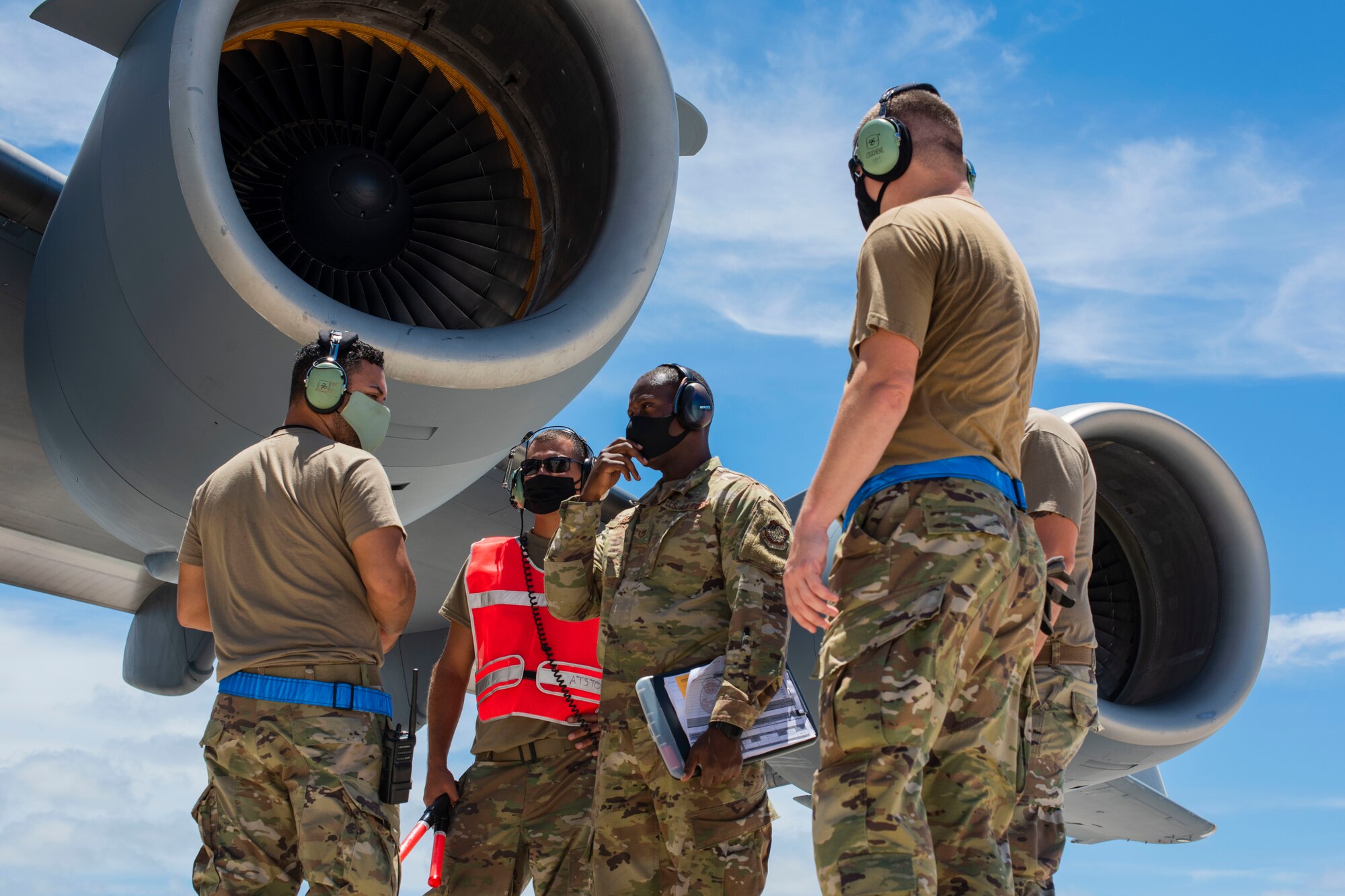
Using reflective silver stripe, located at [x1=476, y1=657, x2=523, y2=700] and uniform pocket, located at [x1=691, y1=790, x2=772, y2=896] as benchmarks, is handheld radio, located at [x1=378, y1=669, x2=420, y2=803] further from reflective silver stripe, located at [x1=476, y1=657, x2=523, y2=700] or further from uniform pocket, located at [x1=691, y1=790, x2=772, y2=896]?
reflective silver stripe, located at [x1=476, y1=657, x2=523, y2=700]

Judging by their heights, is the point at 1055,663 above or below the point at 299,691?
above

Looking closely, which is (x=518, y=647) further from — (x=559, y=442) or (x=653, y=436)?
(x=653, y=436)

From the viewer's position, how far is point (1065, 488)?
3242mm

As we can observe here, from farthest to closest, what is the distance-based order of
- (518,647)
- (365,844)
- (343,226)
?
(343,226) → (518,647) → (365,844)

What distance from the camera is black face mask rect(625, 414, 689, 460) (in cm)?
296

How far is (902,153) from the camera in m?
2.19

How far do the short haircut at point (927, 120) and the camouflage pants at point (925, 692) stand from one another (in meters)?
0.71

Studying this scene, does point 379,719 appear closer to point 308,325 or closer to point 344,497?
point 344,497

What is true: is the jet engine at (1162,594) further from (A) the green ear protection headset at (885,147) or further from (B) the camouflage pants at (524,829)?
(A) the green ear protection headset at (885,147)

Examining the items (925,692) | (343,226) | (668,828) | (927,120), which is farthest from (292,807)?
(343,226)

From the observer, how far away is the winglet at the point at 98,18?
12.1 ft

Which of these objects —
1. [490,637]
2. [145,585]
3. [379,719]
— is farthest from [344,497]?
[145,585]

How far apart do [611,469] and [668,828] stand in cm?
87

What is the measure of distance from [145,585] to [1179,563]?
512 cm
